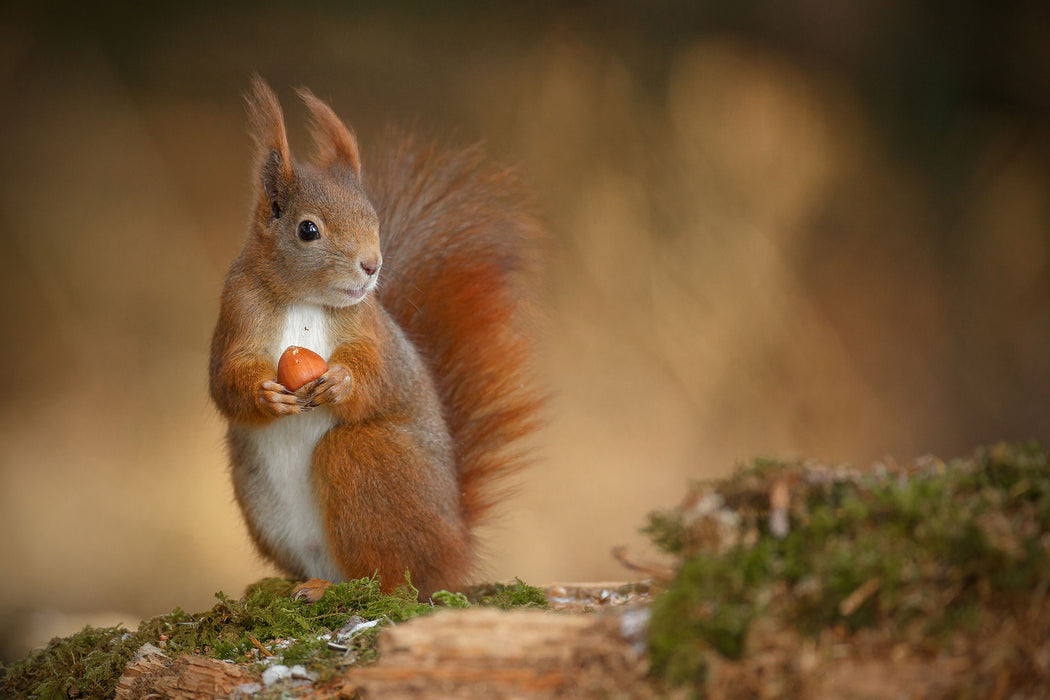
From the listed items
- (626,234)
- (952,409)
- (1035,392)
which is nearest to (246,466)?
(626,234)

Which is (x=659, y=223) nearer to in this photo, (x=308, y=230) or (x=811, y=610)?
(x=308, y=230)

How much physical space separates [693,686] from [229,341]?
95 centimetres

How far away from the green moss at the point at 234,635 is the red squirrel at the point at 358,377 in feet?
0.33

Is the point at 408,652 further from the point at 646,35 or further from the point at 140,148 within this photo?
the point at 646,35

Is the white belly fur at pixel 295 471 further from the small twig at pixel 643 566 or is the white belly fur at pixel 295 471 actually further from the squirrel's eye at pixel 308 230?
the small twig at pixel 643 566

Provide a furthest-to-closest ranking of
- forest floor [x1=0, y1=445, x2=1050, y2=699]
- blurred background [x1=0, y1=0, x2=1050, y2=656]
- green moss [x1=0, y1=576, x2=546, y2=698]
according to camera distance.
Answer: blurred background [x1=0, y1=0, x2=1050, y2=656]
green moss [x1=0, y1=576, x2=546, y2=698]
forest floor [x1=0, y1=445, x2=1050, y2=699]

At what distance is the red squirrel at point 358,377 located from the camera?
138cm

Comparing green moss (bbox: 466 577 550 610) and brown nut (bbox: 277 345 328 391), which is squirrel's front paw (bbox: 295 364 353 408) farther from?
green moss (bbox: 466 577 550 610)

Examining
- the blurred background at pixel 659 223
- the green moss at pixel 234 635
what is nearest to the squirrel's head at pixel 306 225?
the green moss at pixel 234 635

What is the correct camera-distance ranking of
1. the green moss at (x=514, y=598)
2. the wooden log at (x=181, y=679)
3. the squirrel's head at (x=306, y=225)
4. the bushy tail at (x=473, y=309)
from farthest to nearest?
the bushy tail at (x=473, y=309)
the green moss at (x=514, y=598)
the squirrel's head at (x=306, y=225)
the wooden log at (x=181, y=679)

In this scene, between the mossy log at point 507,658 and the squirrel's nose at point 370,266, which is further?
the squirrel's nose at point 370,266

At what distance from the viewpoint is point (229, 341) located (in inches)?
55.6

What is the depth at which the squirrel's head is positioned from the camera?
4.43ft

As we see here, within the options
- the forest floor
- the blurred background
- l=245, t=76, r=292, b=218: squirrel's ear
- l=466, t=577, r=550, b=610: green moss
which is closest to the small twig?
the forest floor
